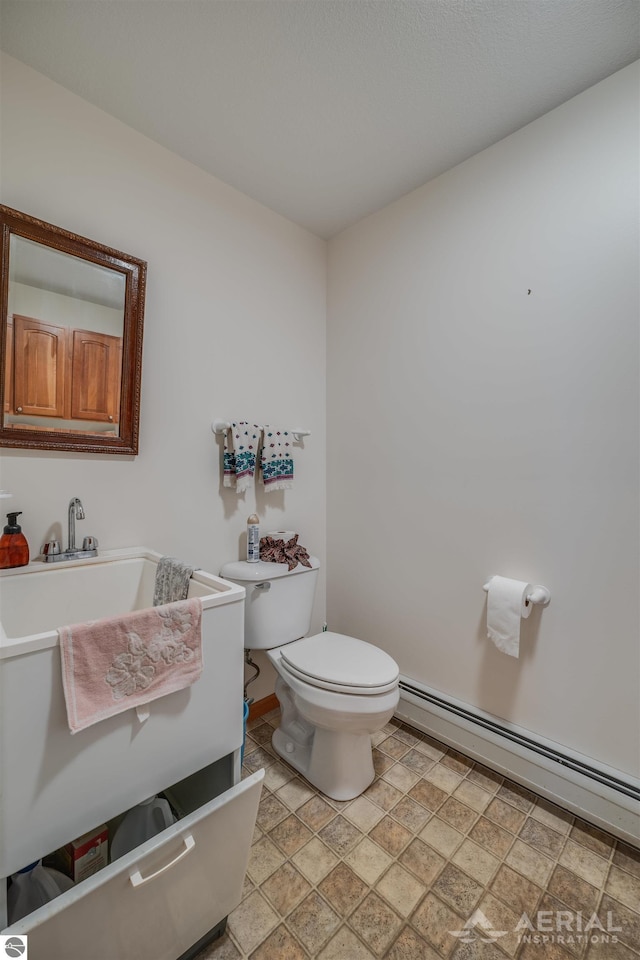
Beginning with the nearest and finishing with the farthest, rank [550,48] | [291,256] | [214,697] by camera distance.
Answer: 1. [214,697]
2. [550,48]
3. [291,256]

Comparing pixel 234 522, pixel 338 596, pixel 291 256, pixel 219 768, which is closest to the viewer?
pixel 219 768

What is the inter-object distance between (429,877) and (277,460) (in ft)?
4.97

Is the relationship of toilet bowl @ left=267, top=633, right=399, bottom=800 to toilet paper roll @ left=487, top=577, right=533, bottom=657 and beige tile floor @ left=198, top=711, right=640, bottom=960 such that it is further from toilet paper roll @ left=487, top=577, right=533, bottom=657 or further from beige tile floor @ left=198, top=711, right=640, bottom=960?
toilet paper roll @ left=487, top=577, right=533, bottom=657

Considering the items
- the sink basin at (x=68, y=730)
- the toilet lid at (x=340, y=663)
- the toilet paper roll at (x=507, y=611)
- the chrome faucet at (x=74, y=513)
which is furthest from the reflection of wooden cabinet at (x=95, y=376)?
the toilet paper roll at (x=507, y=611)

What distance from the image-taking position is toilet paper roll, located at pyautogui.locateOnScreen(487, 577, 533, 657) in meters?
1.44

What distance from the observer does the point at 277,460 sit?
1861 millimetres

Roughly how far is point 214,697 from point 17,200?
1575 millimetres

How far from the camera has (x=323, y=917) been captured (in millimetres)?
1048

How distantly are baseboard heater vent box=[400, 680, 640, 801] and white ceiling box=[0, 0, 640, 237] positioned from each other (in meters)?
2.27

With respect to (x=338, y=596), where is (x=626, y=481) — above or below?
above

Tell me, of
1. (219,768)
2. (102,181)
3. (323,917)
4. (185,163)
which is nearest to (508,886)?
(323,917)

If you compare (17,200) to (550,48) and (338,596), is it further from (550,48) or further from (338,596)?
(338,596)

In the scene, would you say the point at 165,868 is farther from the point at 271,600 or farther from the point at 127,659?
the point at 271,600

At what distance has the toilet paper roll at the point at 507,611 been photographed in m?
1.44
